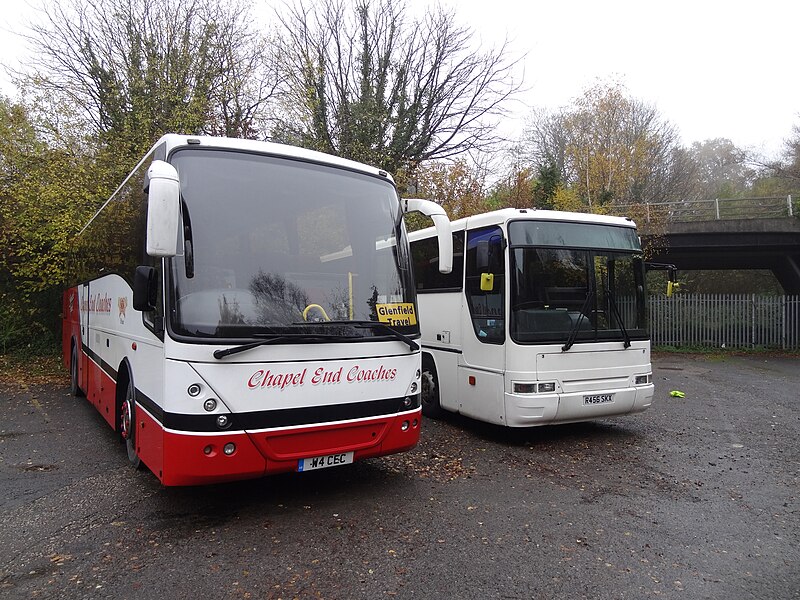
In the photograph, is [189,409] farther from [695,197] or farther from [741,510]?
[695,197]

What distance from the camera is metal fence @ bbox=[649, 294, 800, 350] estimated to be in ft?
68.3

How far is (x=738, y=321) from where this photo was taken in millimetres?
21000

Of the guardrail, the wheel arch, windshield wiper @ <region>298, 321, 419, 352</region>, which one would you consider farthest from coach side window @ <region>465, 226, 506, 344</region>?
the guardrail

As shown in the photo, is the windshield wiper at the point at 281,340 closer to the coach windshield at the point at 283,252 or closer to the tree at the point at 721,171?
the coach windshield at the point at 283,252

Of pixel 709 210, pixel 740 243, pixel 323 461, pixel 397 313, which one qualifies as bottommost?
pixel 323 461

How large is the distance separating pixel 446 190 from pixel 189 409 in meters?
14.8

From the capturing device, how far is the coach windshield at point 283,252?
4.20 metres

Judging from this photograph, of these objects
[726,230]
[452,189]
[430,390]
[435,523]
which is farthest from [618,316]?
[726,230]

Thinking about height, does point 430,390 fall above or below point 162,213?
below

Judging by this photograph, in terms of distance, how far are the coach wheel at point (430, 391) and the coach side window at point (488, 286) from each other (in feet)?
4.74

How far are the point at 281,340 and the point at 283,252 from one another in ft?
2.37

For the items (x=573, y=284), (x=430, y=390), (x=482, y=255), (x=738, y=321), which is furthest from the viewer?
(x=738, y=321)

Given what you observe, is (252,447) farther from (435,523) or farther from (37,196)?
(37,196)

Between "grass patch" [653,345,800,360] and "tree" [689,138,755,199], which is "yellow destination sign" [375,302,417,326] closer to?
"grass patch" [653,345,800,360]
